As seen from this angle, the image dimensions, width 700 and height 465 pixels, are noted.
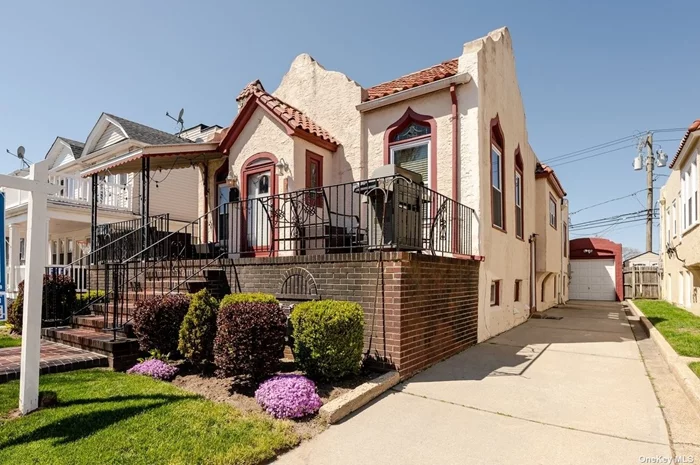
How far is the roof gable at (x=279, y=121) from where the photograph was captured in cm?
874

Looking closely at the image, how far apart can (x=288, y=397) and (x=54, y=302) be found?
6.47 metres

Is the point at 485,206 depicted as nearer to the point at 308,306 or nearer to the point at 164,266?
the point at 308,306

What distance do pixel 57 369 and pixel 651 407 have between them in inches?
286

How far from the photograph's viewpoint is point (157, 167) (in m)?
11.5

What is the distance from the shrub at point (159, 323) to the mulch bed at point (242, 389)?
1.46ft

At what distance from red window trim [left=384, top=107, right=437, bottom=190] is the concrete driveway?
3.76 meters

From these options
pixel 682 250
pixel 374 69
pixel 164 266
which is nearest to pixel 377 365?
pixel 164 266

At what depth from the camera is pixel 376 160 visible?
9.25 m

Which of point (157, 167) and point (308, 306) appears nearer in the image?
point (308, 306)

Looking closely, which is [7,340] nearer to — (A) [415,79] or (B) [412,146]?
(B) [412,146]

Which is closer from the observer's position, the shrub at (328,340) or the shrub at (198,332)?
the shrub at (328,340)

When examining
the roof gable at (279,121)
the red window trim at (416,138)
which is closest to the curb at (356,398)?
the red window trim at (416,138)

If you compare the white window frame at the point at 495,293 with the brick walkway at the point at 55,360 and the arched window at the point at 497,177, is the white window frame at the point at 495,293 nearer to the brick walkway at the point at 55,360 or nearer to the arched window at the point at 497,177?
Result: the arched window at the point at 497,177

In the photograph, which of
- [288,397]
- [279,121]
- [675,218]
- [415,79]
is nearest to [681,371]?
[288,397]
